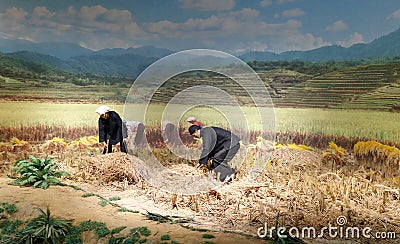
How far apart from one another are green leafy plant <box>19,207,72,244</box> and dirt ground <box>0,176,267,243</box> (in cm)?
18

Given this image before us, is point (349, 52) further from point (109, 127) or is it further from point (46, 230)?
point (46, 230)

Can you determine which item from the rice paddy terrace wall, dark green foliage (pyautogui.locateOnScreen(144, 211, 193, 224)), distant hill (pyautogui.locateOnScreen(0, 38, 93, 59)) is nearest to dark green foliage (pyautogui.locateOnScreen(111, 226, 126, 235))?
dark green foliage (pyautogui.locateOnScreen(144, 211, 193, 224))

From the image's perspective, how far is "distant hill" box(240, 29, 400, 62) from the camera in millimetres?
7516

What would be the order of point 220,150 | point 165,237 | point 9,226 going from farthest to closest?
point 220,150 < point 9,226 < point 165,237

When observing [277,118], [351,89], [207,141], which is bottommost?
[207,141]

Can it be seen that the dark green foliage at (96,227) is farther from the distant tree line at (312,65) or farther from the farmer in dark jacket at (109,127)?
the distant tree line at (312,65)

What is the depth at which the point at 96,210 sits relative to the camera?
475 centimetres

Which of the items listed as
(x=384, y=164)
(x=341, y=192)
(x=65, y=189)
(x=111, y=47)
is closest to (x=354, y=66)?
(x=384, y=164)

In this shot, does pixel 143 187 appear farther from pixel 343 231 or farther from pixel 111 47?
pixel 111 47

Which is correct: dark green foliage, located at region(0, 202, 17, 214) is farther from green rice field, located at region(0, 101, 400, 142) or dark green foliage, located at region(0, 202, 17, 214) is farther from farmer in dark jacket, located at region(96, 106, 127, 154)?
green rice field, located at region(0, 101, 400, 142)

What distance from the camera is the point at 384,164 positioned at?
681cm

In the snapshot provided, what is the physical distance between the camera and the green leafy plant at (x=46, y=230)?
4117 millimetres

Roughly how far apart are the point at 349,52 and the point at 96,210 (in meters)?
5.64

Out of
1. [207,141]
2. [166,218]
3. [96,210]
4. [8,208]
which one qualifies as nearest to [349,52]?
[207,141]
